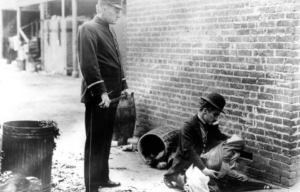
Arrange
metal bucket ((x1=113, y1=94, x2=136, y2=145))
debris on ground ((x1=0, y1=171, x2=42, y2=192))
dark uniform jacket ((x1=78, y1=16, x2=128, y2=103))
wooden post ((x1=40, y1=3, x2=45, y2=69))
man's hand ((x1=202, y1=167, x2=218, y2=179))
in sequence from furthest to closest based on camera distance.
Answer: wooden post ((x1=40, y1=3, x2=45, y2=69)) < metal bucket ((x1=113, y1=94, x2=136, y2=145)) < man's hand ((x1=202, y1=167, x2=218, y2=179)) < dark uniform jacket ((x1=78, y1=16, x2=128, y2=103)) < debris on ground ((x1=0, y1=171, x2=42, y2=192))

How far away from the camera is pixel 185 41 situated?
20.3 feet

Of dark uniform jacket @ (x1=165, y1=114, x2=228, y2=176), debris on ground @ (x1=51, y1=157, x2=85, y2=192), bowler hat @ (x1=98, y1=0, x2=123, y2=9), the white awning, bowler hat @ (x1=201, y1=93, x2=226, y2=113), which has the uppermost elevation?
the white awning

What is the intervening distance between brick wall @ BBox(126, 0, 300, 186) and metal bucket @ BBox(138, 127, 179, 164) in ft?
1.44

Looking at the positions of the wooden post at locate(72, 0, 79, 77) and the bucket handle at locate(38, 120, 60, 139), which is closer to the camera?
the bucket handle at locate(38, 120, 60, 139)

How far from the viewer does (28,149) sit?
14.4 ft

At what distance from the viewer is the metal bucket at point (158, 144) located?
19.2 feet

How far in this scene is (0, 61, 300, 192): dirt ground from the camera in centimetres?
516

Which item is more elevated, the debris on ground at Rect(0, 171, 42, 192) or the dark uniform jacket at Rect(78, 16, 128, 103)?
the dark uniform jacket at Rect(78, 16, 128, 103)

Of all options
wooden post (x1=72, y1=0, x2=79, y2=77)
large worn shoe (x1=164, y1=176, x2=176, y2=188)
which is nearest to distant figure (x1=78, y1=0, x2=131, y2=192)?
large worn shoe (x1=164, y1=176, x2=176, y2=188)

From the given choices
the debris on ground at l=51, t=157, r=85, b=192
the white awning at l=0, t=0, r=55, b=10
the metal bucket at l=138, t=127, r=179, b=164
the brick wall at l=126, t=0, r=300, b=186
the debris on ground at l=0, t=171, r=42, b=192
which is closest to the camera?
the debris on ground at l=0, t=171, r=42, b=192

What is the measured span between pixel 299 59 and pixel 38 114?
22.0 ft

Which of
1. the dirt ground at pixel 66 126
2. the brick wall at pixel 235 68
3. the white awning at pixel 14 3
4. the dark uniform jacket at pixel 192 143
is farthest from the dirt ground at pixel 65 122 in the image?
the white awning at pixel 14 3

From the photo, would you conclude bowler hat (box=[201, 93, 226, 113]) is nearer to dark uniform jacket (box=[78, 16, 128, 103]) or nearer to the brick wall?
the brick wall

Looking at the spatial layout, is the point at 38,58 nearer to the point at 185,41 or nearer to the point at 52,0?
the point at 52,0
